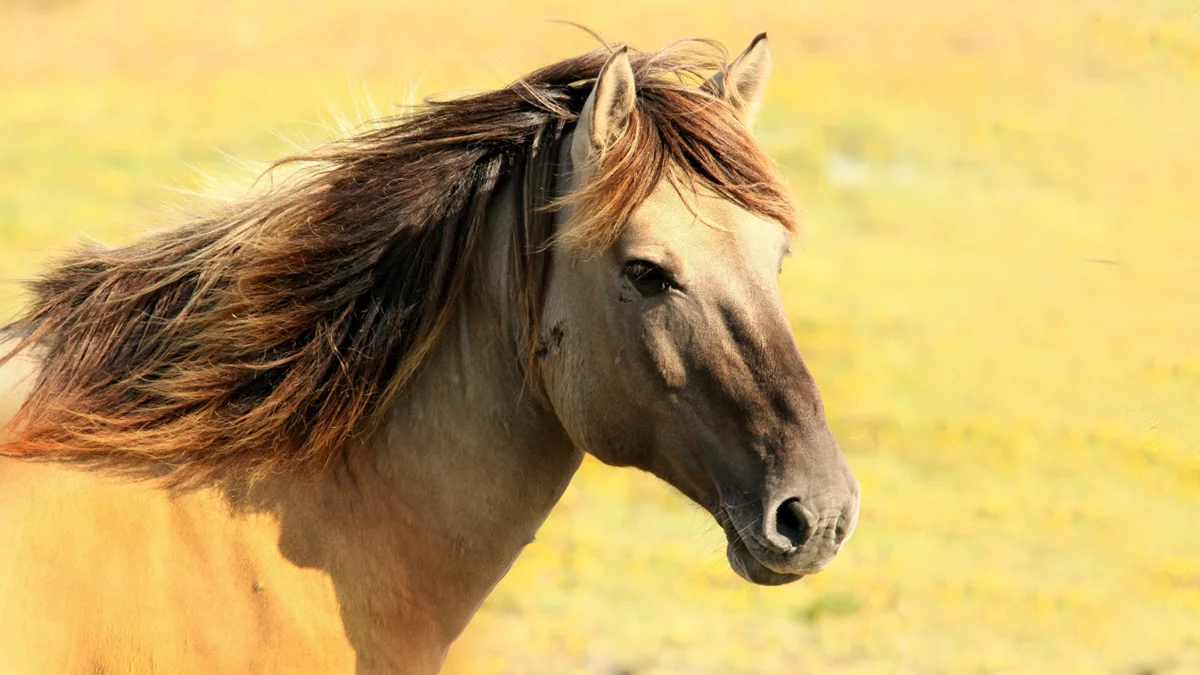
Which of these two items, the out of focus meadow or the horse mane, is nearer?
the horse mane

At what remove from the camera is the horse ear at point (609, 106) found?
2.87 metres

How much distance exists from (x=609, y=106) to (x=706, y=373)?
688 mm

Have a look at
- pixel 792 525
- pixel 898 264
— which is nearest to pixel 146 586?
pixel 792 525

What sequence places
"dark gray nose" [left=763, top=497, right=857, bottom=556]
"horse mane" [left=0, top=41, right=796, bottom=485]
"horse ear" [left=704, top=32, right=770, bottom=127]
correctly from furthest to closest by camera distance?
1. "horse ear" [left=704, top=32, right=770, bottom=127]
2. "horse mane" [left=0, top=41, right=796, bottom=485]
3. "dark gray nose" [left=763, top=497, right=857, bottom=556]

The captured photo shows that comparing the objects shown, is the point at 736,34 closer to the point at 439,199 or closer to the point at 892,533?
the point at 892,533

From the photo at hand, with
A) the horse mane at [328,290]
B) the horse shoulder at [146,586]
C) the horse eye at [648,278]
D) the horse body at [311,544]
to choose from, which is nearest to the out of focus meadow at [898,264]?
the horse mane at [328,290]

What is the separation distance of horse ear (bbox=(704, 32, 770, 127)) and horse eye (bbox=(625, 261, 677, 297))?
61 cm

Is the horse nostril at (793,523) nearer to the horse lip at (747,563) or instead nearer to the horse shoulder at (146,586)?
the horse lip at (747,563)

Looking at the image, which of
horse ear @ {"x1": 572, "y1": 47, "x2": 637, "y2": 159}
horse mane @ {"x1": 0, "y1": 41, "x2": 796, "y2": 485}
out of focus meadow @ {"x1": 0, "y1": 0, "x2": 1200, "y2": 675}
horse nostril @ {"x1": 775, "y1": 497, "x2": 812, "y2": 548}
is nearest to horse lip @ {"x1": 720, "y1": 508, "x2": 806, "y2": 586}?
horse nostril @ {"x1": 775, "y1": 497, "x2": 812, "y2": 548}

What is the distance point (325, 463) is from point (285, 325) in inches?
14.6

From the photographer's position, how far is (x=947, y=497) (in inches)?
406

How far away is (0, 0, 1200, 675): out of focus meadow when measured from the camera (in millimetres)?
7660

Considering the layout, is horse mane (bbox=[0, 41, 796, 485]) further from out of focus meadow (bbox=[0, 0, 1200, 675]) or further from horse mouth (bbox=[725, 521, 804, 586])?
horse mouth (bbox=[725, 521, 804, 586])

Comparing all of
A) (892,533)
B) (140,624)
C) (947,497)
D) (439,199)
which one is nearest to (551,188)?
(439,199)
